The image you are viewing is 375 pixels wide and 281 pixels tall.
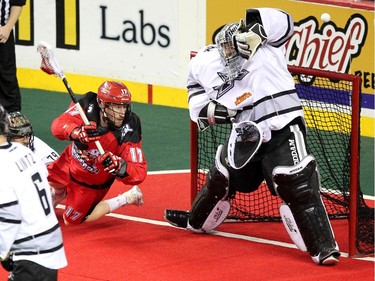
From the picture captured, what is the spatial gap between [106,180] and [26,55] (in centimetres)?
423

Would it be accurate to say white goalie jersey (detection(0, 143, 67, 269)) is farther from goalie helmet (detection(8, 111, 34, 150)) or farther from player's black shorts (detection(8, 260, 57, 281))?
goalie helmet (detection(8, 111, 34, 150))

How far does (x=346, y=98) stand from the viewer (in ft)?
Answer: 25.7

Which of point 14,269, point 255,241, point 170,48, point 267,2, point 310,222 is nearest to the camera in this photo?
point 14,269

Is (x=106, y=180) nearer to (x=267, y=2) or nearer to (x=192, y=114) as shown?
(x=192, y=114)

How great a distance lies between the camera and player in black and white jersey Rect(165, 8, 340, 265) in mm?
7164

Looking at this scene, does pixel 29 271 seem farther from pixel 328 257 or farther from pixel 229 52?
pixel 229 52

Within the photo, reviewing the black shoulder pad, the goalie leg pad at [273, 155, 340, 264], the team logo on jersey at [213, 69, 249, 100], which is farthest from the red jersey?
the goalie leg pad at [273, 155, 340, 264]

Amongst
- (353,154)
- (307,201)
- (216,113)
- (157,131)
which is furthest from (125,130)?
(157,131)

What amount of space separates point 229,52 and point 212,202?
0.98 m

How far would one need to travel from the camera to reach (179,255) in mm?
7371

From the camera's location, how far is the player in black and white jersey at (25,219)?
5.19m

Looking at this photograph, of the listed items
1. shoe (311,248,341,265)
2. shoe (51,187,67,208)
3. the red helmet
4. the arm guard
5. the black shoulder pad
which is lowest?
shoe (311,248,341,265)

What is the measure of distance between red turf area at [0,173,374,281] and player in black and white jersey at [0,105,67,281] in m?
1.49

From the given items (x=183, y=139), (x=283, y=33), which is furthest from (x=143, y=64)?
(x=283, y=33)
